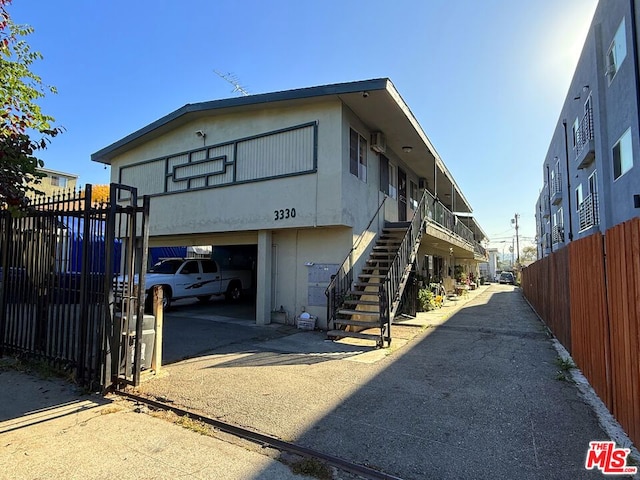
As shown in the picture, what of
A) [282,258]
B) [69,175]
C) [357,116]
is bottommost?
[282,258]

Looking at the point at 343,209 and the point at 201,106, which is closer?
the point at 343,209

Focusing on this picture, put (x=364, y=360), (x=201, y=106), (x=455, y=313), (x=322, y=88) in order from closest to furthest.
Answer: (x=364, y=360) → (x=322, y=88) → (x=201, y=106) → (x=455, y=313)

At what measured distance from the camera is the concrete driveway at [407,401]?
3615mm

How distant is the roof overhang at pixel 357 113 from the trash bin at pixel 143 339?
709cm

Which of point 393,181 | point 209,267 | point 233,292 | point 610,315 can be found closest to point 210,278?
point 209,267

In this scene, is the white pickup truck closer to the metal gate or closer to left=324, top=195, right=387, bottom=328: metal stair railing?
the metal gate

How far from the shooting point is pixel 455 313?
48.9 feet

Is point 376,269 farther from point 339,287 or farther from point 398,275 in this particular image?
point 339,287

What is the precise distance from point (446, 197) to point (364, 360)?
19.5m

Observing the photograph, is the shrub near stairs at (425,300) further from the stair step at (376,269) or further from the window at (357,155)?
the window at (357,155)

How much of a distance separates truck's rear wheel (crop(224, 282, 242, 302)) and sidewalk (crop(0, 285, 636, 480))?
9.17 m

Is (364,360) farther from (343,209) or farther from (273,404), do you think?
(343,209)

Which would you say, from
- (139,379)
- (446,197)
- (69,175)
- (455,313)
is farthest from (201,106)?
(69,175)

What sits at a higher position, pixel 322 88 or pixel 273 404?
pixel 322 88
